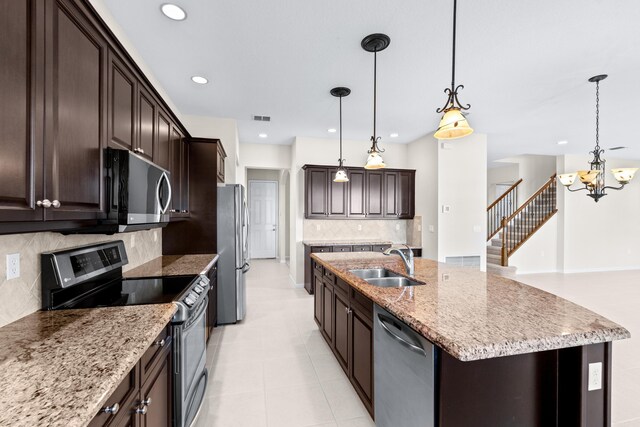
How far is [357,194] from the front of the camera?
5.37 meters

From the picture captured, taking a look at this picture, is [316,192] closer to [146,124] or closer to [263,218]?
[146,124]

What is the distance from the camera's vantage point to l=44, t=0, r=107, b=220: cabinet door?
3.73ft

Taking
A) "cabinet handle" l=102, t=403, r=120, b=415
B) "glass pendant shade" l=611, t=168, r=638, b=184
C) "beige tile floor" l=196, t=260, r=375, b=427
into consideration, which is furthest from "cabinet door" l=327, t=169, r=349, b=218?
"cabinet handle" l=102, t=403, r=120, b=415

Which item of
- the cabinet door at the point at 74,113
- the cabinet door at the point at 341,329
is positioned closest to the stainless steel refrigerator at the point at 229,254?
the cabinet door at the point at 341,329

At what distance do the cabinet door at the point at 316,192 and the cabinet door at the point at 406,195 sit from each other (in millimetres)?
1540

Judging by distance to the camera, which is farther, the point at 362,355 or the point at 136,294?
the point at 362,355

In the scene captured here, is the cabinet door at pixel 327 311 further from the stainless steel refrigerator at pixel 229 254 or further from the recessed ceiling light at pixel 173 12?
the recessed ceiling light at pixel 173 12

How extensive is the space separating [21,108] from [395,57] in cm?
272

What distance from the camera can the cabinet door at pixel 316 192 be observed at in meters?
5.13

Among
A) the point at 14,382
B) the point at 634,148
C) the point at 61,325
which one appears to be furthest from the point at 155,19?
the point at 634,148

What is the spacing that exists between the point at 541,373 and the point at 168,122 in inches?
130

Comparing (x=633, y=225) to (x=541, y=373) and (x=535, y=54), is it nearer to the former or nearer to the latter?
(x=535, y=54)

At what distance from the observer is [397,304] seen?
4.91 feet

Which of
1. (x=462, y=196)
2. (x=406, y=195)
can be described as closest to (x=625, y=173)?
(x=462, y=196)
